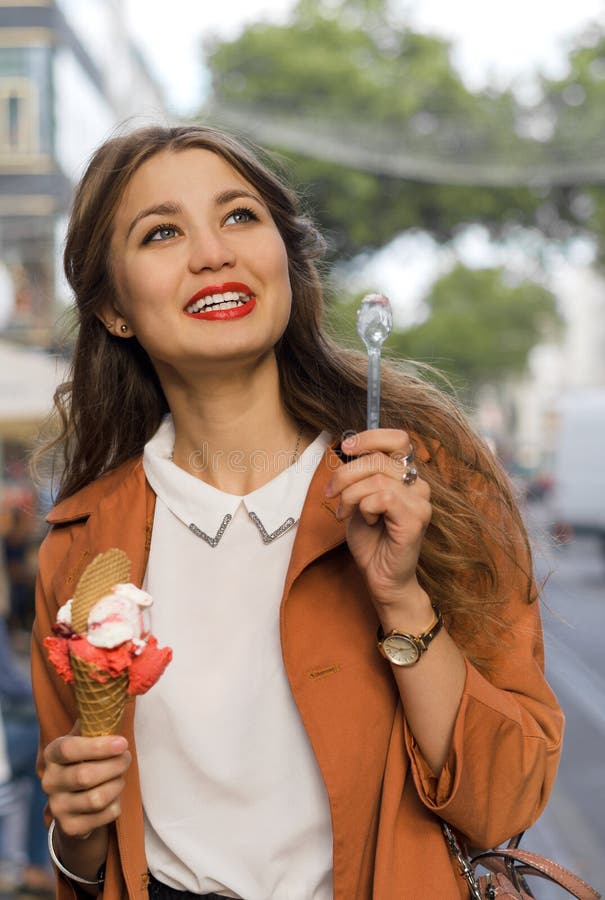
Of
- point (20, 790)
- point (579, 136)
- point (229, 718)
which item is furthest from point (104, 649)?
point (579, 136)

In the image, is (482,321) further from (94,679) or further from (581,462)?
(94,679)

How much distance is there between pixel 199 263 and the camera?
1.92 meters

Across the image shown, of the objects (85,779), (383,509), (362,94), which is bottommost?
(85,779)

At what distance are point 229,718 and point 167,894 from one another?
30cm

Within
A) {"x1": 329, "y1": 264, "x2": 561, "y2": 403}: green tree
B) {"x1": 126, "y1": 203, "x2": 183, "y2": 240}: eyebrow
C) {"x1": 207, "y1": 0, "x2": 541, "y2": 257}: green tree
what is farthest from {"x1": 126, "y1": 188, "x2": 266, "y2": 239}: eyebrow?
{"x1": 329, "y1": 264, "x2": 561, "y2": 403}: green tree

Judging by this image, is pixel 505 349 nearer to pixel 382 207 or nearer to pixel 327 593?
pixel 382 207

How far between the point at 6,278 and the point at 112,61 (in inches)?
106

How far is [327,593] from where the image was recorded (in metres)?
1.86

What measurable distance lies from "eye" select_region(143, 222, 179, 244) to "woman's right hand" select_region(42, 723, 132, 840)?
0.85m

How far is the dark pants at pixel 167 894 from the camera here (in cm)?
181

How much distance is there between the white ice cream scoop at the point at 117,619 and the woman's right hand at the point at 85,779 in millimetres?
136

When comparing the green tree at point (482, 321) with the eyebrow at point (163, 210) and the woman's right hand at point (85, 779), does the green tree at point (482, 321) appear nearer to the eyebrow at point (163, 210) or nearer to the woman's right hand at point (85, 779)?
the eyebrow at point (163, 210)

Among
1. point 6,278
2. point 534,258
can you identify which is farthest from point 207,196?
point 534,258

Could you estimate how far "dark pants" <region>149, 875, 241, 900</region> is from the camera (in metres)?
1.81
